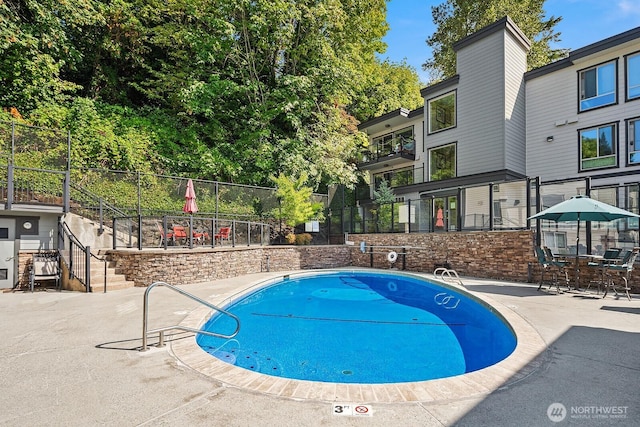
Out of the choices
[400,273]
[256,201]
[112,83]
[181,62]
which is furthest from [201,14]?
[400,273]

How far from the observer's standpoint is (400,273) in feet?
39.4

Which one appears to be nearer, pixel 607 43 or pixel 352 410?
pixel 352 410

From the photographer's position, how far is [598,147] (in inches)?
532

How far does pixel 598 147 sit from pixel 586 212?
28.7 ft

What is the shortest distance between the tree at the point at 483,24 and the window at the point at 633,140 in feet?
38.7

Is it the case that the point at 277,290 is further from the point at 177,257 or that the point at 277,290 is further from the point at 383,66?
the point at 383,66

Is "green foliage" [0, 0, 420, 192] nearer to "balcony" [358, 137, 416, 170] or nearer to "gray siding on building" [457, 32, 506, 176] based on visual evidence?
"balcony" [358, 137, 416, 170]

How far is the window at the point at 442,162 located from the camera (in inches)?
679

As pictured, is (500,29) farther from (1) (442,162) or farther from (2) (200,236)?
(2) (200,236)

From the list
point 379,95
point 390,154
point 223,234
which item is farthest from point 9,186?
point 379,95

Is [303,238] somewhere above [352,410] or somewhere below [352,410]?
above

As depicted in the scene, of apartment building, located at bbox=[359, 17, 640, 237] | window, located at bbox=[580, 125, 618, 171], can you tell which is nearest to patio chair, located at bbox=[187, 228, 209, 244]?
apartment building, located at bbox=[359, 17, 640, 237]

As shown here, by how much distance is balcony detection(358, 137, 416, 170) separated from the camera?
20.2m

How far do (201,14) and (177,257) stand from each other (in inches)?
520
